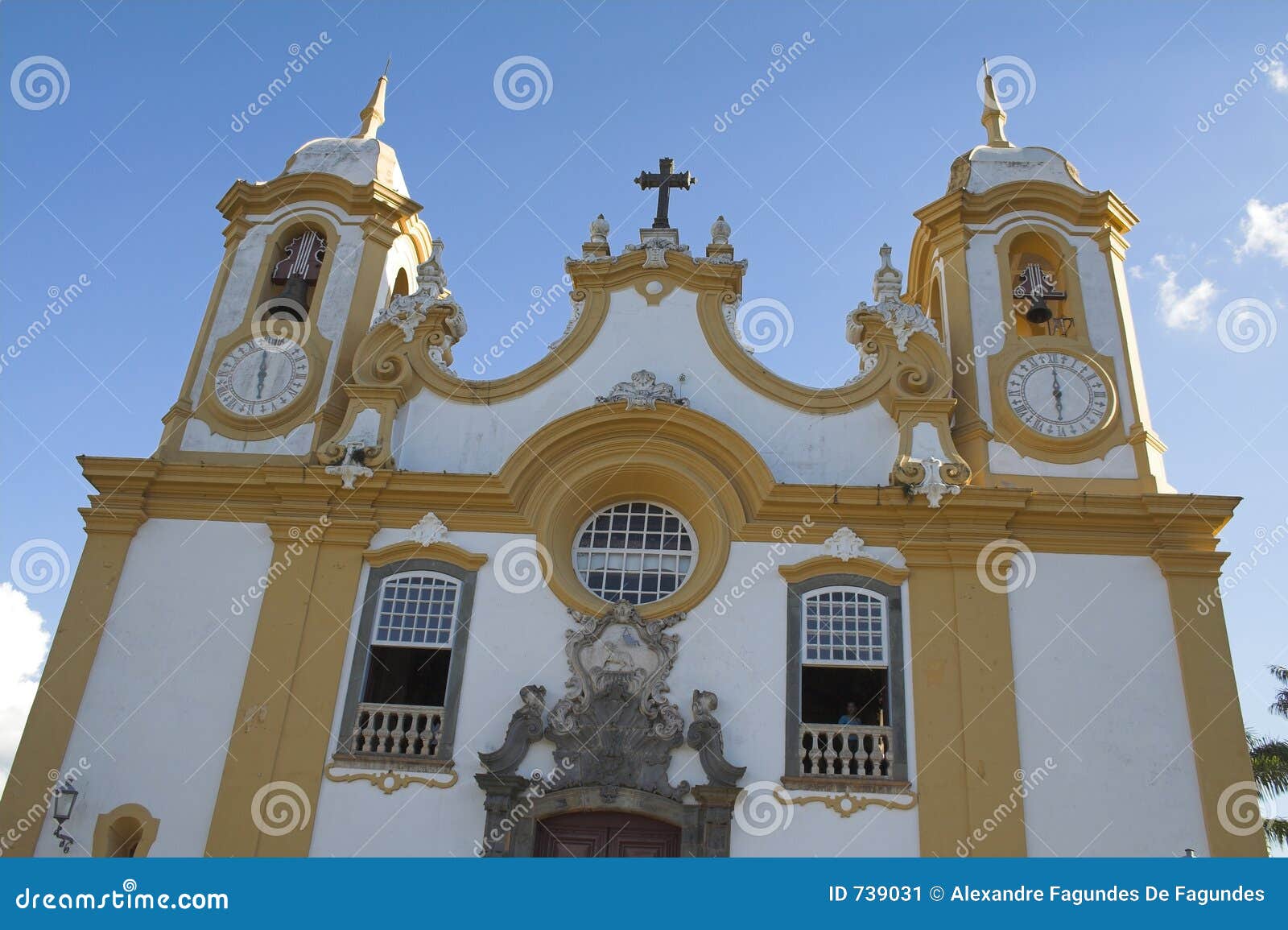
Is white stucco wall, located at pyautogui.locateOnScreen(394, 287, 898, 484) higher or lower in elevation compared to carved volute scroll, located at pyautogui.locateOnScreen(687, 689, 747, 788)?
higher

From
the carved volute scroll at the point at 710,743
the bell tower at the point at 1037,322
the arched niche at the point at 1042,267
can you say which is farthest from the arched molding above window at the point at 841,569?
the arched niche at the point at 1042,267

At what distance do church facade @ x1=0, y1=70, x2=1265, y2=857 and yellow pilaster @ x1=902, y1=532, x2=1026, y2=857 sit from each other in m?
0.04

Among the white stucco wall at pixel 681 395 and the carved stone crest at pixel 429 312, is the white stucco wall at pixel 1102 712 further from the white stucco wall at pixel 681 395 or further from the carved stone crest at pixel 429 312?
the carved stone crest at pixel 429 312

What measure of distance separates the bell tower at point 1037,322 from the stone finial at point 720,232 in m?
3.08

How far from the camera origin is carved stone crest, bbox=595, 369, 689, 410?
14.0 meters

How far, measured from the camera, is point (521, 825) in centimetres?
1183

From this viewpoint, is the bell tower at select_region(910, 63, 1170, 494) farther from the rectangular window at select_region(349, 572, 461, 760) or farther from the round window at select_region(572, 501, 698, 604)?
the rectangular window at select_region(349, 572, 461, 760)

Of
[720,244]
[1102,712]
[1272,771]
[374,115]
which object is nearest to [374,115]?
[374,115]

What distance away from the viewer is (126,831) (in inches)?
484

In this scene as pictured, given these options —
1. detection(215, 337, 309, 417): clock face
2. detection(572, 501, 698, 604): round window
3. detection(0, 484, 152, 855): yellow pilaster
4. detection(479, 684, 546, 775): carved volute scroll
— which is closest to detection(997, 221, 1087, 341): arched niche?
detection(572, 501, 698, 604): round window

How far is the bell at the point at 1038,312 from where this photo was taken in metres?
15.8

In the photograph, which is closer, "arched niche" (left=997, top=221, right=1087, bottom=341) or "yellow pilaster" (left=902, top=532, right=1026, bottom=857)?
"yellow pilaster" (left=902, top=532, right=1026, bottom=857)

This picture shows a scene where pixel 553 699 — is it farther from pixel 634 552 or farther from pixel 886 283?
pixel 886 283

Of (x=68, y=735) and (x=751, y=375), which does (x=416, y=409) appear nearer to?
(x=751, y=375)
